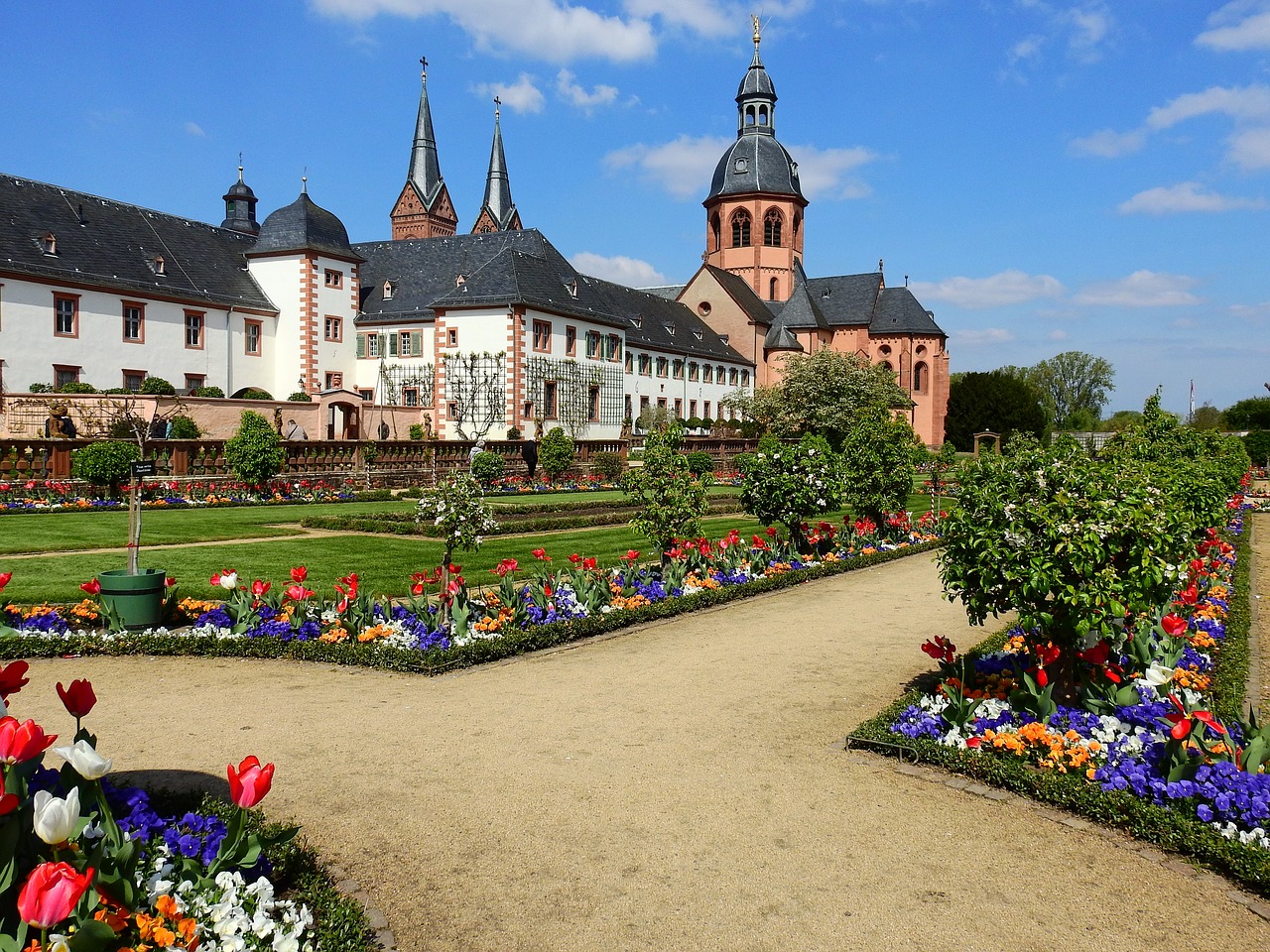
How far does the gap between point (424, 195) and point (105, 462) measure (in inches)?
2468

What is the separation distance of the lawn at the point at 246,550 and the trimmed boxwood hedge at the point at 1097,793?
666cm

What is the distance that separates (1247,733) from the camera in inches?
223

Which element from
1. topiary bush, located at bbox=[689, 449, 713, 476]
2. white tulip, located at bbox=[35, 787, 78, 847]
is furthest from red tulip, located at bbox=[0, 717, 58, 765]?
topiary bush, located at bbox=[689, 449, 713, 476]

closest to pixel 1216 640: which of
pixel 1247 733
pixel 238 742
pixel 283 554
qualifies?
pixel 1247 733

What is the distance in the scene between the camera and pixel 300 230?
159 ft

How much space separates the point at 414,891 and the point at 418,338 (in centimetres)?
4912

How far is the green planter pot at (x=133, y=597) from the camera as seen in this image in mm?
9805

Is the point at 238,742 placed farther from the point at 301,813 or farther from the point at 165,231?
the point at 165,231

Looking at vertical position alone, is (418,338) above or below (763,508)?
above

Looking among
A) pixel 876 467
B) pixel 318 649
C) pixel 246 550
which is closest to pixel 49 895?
pixel 318 649

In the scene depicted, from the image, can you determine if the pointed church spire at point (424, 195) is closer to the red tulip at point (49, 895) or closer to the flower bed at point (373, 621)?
the flower bed at point (373, 621)

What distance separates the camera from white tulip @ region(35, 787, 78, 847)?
302 centimetres

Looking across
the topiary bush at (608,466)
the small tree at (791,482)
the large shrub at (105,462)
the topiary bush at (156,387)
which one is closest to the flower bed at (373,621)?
the small tree at (791,482)

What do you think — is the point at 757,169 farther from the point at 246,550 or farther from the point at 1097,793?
the point at 1097,793
